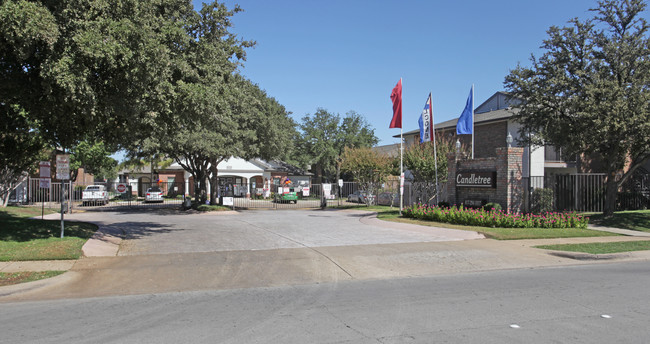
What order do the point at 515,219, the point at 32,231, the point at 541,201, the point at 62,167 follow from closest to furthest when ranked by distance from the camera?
the point at 62,167, the point at 32,231, the point at 515,219, the point at 541,201

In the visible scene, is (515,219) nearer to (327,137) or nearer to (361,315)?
(361,315)

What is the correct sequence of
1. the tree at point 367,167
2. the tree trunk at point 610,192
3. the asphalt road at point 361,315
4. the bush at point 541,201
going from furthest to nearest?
the tree at point 367,167, the tree trunk at point 610,192, the bush at point 541,201, the asphalt road at point 361,315

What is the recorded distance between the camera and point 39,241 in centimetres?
1179

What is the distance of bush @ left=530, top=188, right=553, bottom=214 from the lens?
18.7 metres

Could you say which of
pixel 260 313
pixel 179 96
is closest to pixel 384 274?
pixel 260 313

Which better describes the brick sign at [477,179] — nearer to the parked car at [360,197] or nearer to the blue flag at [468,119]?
the blue flag at [468,119]

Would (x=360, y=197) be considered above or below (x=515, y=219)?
below

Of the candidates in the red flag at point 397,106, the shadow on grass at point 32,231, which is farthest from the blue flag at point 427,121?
the shadow on grass at point 32,231

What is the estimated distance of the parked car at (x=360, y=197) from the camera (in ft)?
113

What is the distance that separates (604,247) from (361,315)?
10.1 meters

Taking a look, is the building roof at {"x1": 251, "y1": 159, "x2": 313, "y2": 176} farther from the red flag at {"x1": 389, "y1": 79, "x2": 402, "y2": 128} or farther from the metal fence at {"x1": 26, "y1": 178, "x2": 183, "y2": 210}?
the red flag at {"x1": 389, "y1": 79, "x2": 402, "y2": 128}

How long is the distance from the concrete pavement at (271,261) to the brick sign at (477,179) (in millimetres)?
4370

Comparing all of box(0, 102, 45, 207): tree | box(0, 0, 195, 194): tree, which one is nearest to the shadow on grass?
box(0, 102, 45, 207): tree

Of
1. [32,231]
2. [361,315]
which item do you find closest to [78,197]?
[32,231]
